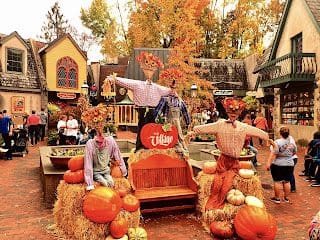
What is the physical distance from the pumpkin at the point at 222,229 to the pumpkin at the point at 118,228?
4.58ft

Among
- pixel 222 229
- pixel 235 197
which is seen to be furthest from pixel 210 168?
pixel 222 229

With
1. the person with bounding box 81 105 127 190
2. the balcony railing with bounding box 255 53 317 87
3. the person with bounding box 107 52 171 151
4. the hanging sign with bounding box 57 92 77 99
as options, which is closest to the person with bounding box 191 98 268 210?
the person with bounding box 107 52 171 151

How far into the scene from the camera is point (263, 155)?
1428 centimetres

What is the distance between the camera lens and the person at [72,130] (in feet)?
46.9

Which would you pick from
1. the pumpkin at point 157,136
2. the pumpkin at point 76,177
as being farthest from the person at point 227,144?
the pumpkin at point 76,177

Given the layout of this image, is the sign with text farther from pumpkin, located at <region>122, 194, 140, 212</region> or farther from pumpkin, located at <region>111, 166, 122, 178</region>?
pumpkin, located at <region>122, 194, 140, 212</region>

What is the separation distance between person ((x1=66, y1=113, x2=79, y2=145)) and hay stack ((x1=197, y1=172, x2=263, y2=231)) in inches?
352

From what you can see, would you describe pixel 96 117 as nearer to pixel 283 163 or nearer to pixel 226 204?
pixel 226 204

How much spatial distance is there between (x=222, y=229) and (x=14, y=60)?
19656 millimetres

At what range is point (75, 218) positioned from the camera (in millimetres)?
4961

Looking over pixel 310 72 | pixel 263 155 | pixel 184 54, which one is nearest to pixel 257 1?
pixel 184 54

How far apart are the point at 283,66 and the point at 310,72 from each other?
2.09 meters

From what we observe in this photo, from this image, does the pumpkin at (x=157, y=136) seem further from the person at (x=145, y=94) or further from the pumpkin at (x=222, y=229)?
the pumpkin at (x=222, y=229)

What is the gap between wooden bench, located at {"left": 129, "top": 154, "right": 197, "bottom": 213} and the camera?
21.0 ft
